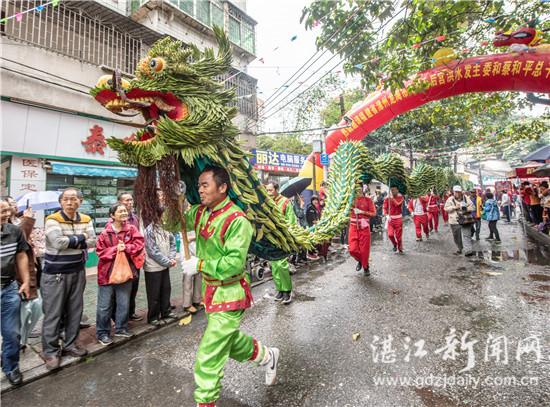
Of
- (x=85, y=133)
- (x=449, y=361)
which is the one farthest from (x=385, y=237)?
(x=85, y=133)

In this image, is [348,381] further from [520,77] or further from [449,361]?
[520,77]

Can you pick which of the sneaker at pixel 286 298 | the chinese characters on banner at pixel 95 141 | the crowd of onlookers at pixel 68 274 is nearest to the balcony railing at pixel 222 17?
the chinese characters on banner at pixel 95 141

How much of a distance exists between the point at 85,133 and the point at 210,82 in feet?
21.4

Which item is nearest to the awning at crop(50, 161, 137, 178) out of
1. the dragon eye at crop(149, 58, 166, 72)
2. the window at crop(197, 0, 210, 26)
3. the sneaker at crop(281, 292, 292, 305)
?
the sneaker at crop(281, 292, 292, 305)

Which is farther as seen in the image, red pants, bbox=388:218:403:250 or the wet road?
red pants, bbox=388:218:403:250

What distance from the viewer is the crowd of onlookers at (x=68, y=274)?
8.20 feet

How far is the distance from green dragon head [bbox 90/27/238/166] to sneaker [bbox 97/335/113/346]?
93.9 inches

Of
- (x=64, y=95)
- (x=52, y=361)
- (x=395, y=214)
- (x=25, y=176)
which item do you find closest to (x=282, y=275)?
(x=52, y=361)

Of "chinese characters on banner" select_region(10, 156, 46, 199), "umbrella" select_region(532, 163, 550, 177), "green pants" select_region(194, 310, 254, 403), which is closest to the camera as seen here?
"green pants" select_region(194, 310, 254, 403)

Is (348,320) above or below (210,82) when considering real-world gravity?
below

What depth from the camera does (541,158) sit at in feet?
29.8

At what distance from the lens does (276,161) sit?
1415cm

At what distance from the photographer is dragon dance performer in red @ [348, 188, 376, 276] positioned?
5.41 m

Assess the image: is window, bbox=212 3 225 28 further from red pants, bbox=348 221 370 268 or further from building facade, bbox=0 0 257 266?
red pants, bbox=348 221 370 268
